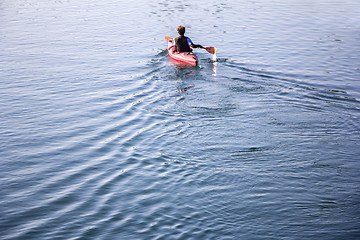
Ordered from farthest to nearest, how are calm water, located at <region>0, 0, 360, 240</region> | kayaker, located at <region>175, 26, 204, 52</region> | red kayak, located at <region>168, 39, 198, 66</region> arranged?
kayaker, located at <region>175, 26, 204, 52</region> < red kayak, located at <region>168, 39, 198, 66</region> < calm water, located at <region>0, 0, 360, 240</region>

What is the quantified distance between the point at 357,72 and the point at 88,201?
13229 millimetres

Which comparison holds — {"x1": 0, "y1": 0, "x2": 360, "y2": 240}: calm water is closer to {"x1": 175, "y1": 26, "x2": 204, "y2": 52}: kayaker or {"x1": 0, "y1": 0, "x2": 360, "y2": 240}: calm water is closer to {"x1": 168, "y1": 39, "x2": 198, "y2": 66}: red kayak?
{"x1": 168, "y1": 39, "x2": 198, "y2": 66}: red kayak

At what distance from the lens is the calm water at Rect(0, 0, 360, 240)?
7508 millimetres

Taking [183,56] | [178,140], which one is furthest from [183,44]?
[178,140]

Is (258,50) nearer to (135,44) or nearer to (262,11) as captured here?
(135,44)

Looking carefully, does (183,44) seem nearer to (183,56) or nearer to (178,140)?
(183,56)

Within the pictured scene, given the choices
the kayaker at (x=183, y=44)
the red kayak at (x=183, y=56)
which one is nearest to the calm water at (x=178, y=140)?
the red kayak at (x=183, y=56)

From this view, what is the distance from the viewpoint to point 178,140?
1058cm

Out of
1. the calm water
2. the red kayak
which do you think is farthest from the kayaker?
the calm water

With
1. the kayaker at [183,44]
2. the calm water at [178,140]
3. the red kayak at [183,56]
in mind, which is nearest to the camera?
the calm water at [178,140]

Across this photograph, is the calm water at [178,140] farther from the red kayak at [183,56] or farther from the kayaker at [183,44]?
the kayaker at [183,44]

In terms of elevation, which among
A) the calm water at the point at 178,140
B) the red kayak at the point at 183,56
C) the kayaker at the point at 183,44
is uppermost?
the kayaker at the point at 183,44

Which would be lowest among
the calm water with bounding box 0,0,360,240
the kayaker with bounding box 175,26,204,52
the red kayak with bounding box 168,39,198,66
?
the calm water with bounding box 0,0,360,240

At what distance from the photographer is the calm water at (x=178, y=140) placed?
24.6ft
